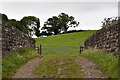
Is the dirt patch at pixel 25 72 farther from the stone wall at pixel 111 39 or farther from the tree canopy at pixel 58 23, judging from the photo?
the tree canopy at pixel 58 23

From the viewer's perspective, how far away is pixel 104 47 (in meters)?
9.47

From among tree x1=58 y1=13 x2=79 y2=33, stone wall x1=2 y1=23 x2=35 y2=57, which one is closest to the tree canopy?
tree x1=58 y1=13 x2=79 y2=33

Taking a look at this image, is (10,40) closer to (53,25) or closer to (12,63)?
(12,63)

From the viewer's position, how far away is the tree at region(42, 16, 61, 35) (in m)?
50.7

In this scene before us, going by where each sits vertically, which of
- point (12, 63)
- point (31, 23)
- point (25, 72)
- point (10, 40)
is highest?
point (31, 23)

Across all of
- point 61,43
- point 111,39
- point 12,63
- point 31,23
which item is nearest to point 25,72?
point 12,63

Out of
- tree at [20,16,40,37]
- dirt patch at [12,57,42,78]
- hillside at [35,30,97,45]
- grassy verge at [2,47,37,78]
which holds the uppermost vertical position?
tree at [20,16,40,37]

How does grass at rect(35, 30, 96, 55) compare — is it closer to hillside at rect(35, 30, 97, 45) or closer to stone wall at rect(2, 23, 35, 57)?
hillside at rect(35, 30, 97, 45)

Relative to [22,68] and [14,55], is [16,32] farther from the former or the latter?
[22,68]

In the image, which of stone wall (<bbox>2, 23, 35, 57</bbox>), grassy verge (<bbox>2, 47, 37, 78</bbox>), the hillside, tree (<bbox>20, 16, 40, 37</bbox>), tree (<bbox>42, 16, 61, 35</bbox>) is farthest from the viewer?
tree (<bbox>42, 16, 61, 35</bbox>)

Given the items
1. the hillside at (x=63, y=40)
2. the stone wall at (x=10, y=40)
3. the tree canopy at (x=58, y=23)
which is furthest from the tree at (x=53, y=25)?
the stone wall at (x=10, y=40)

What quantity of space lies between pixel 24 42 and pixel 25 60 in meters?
2.61

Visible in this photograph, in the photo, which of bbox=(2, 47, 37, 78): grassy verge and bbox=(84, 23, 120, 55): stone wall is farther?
bbox=(84, 23, 120, 55): stone wall

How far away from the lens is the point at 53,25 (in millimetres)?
50500
